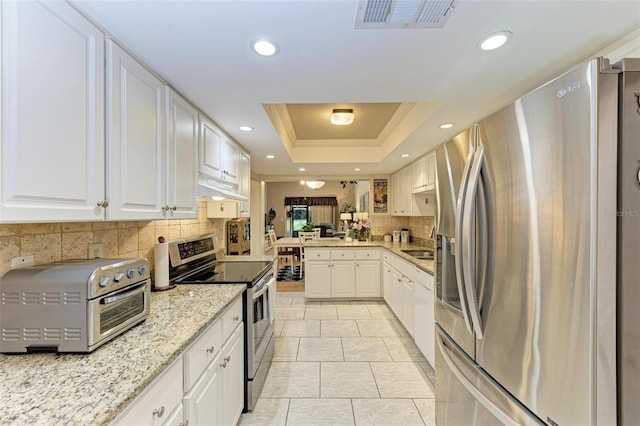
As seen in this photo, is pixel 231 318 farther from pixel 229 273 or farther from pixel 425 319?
pixel 425 319

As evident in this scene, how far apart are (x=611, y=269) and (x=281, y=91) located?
1.69 metres

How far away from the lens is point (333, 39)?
1193 millimetres

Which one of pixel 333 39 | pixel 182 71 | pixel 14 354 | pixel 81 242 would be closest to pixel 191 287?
pixel 81 242

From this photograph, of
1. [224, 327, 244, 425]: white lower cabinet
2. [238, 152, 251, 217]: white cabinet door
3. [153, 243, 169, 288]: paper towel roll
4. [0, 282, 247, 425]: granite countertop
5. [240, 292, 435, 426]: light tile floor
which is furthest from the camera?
[238, 152, 251, 217]: white cabinet door

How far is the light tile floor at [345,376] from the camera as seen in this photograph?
1.89m

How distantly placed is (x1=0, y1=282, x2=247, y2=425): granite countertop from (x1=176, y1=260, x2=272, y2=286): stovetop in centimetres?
→ 63

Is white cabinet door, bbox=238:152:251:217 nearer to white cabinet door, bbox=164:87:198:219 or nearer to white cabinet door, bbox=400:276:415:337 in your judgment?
white cabinet door, bbox=164:87:198:219

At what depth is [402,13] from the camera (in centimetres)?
105

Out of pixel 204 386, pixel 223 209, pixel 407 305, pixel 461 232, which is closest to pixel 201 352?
pixel 204 386

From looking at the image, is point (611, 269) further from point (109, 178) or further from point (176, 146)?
point (176, 146)

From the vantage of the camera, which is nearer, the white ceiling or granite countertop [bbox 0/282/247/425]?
granite countertop [bbox 0/282/247/425]

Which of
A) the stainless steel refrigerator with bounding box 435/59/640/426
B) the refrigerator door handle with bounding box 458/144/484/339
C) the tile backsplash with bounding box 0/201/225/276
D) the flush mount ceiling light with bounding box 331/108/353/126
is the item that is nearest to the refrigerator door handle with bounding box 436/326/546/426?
the stainless steel refrigerator with bounding box 435/59/640/426

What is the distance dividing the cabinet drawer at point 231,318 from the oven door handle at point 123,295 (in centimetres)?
48

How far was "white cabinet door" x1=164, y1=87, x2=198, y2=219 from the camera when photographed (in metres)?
1.64
